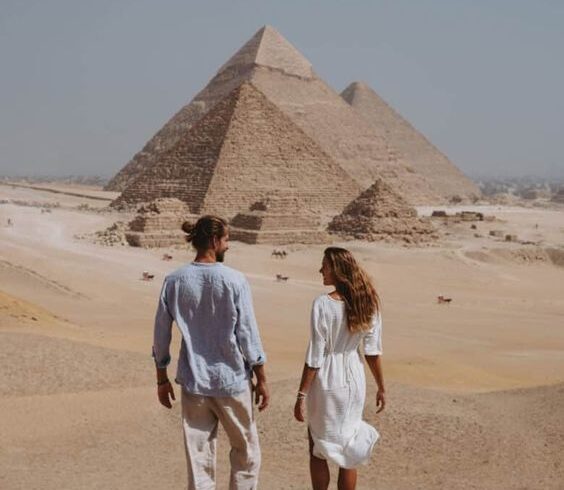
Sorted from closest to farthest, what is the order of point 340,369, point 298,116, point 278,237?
point 340,369 < point 278,237 < point 298,116

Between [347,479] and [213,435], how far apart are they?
69 centimetres

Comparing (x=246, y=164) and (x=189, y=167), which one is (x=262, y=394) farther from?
(x=189, y=167)

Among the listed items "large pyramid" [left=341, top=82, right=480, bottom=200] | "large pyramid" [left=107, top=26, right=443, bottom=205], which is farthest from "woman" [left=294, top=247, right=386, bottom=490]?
"large pyramid" [left=341, top=82, right=480, bottom=200]

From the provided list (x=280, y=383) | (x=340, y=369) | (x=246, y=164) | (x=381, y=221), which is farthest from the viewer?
(x=246, y=164)

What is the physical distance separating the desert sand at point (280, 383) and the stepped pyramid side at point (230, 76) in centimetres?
4707

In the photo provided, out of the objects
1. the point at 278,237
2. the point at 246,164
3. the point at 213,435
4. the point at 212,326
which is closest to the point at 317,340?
the point at 212,326

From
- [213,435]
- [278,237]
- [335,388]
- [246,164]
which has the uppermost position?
[246,164]

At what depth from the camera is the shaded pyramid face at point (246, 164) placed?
119ft

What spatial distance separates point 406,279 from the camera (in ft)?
65.3

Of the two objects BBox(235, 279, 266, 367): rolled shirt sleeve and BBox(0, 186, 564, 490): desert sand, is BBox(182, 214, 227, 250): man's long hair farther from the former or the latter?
BBox(0, 186, 564, 490): desert sand

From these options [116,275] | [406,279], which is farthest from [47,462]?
[406,279]

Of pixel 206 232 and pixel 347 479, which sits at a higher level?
pixel 206 232

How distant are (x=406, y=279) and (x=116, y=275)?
7373 millimetres

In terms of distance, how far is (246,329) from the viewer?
3428 mm
